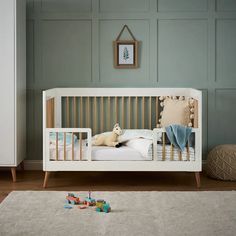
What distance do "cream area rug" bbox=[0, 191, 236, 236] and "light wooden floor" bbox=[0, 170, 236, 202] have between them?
0.27 metres

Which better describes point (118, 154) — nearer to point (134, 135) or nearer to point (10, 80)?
point (134, 135)

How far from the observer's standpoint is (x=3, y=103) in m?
4.78

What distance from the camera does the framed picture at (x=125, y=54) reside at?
5250mm

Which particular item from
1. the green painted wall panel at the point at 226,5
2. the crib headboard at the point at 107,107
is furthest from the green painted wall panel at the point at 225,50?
the crib headboard at the point at 107,107

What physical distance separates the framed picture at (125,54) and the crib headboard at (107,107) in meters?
0.26

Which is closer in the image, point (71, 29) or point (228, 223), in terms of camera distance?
point (228, 223)

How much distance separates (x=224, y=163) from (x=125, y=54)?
144cm

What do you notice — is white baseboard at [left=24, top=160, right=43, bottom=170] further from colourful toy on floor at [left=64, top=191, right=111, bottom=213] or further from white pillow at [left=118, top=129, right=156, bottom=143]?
colourful toy on floor at [left=64, top=191, right=111, bottom=213]

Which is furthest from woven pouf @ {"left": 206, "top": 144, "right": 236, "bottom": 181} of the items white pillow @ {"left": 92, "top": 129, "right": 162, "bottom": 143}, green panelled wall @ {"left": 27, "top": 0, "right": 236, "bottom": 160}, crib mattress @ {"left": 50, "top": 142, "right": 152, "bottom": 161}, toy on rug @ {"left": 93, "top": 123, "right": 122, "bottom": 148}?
toy on rug @ {"left": 93, "top": 123, "right": 122, "bottom": 148}

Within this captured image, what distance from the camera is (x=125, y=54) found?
528 cm

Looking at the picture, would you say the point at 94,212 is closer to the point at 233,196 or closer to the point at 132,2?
the point at 233,196

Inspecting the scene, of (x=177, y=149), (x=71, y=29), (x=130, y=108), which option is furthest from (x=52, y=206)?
(x=71, y=29)

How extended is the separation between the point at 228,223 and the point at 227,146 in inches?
62.4

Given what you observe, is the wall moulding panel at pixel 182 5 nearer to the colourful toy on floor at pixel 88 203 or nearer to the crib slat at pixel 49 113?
the crib slat at pixel 49 113
